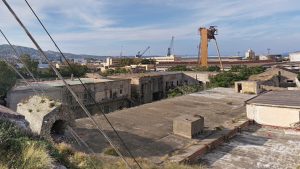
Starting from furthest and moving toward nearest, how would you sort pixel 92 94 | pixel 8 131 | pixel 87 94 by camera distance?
pixel 92 94
pixel 87 94
pixel 8 131

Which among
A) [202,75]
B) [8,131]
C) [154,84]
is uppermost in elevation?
[8,131]

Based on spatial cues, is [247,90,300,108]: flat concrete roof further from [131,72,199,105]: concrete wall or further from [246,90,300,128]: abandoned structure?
[131,72,199,105]: concrete wall

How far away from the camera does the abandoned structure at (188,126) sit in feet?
50.9

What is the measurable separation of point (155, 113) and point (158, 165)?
29.0 feet

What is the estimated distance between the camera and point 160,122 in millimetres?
18250

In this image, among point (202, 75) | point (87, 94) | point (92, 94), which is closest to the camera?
point (87, 94)

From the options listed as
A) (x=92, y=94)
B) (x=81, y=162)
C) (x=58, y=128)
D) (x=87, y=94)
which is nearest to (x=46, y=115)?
(x=58, y=128)

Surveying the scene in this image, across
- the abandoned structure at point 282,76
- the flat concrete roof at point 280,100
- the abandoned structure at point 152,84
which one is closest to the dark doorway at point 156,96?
the abandoned structure at point 152,84

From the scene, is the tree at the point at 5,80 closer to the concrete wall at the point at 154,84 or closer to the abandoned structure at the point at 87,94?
the abandoned structure at the point at 87,94

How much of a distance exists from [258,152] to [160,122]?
5637mm

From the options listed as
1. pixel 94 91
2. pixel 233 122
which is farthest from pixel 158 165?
pixel 94 91

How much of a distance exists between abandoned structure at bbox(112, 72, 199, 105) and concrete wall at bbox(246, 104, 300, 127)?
22610mm

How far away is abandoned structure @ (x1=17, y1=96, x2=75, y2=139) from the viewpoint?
461 inches

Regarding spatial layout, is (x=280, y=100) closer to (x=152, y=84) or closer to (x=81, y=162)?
(x=81, y=162)
